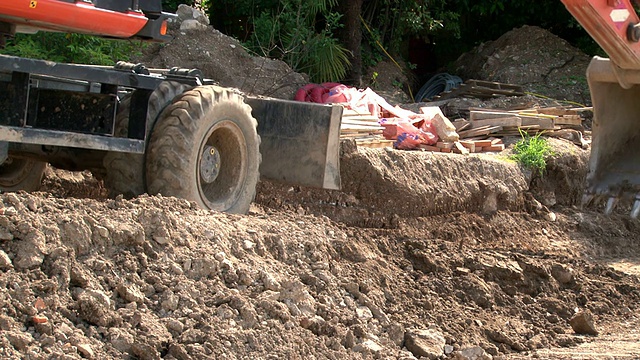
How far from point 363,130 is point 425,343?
18.6ft

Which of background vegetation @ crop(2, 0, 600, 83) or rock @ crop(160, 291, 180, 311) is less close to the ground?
background vegetation @ crop(2, 0, 600, 83)

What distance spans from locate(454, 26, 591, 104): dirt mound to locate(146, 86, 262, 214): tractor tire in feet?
40.8

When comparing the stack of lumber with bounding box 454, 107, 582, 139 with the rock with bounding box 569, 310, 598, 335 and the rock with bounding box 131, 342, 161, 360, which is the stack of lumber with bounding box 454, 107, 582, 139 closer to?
the rock with bounding box 569, 310, 598, 335

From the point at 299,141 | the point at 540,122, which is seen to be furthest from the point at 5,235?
the point at 540,122

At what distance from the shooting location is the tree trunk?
1786cm

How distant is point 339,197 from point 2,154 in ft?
17.1

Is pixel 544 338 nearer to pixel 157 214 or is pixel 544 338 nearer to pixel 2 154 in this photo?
pixel 157 214

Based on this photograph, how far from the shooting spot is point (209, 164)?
8289 millimetres

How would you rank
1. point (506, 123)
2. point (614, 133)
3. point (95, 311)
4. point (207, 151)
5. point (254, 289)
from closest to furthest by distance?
point (95, 311) < point (254, 289) < point (207, 151) < point (614, 133) < point (506, 123)

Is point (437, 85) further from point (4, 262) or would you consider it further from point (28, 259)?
point (4, 262)

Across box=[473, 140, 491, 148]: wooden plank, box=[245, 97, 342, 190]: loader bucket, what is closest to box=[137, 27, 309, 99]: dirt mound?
box=[473, 140, 491, 148]: wooden plank

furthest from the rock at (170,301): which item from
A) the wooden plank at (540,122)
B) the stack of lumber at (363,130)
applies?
the wooden plank at (540,122)

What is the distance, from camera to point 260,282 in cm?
663

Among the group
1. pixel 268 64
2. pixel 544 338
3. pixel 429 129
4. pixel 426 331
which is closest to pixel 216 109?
pixel 426 331
